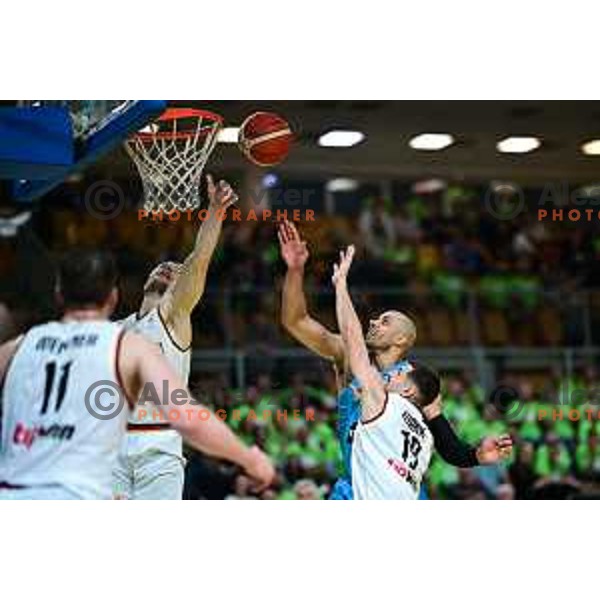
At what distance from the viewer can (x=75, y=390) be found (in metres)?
4.70

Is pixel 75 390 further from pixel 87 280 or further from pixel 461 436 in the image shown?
pixel 461 436

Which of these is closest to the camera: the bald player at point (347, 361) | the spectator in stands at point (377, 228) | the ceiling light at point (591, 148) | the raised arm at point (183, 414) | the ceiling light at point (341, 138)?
the raised arm at point (183, 414)

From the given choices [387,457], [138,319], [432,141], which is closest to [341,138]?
[432,141]

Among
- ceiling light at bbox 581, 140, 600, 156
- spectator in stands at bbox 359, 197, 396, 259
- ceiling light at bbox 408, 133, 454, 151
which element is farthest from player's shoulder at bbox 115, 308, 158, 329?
spectator in stands at bbox 359, 197, 396, 259

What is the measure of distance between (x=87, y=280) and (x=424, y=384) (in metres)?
2.70

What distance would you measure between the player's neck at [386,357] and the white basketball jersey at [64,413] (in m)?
2.28

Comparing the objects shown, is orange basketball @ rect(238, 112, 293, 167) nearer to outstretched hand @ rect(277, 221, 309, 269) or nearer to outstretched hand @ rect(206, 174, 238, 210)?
outstretched hand @ rect(206, 174, 238, 210)

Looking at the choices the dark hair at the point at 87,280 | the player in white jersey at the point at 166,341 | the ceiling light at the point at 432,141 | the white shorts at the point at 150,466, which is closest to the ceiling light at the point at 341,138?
the ceiling light at the point at 432,141

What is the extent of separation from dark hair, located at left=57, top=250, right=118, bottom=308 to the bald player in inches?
82.3

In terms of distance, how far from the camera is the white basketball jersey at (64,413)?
15.3 ft

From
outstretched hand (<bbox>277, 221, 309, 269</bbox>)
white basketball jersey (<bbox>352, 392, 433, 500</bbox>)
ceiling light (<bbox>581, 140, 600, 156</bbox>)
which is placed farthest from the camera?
ceiling light (<bbox>581, 140, 600, 156</bbox>)

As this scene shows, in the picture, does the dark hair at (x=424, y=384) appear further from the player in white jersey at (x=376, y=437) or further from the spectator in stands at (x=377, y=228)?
the spectator in stands at (x=377, y=228)

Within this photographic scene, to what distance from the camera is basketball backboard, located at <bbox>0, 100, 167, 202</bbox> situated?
6.40 metres
